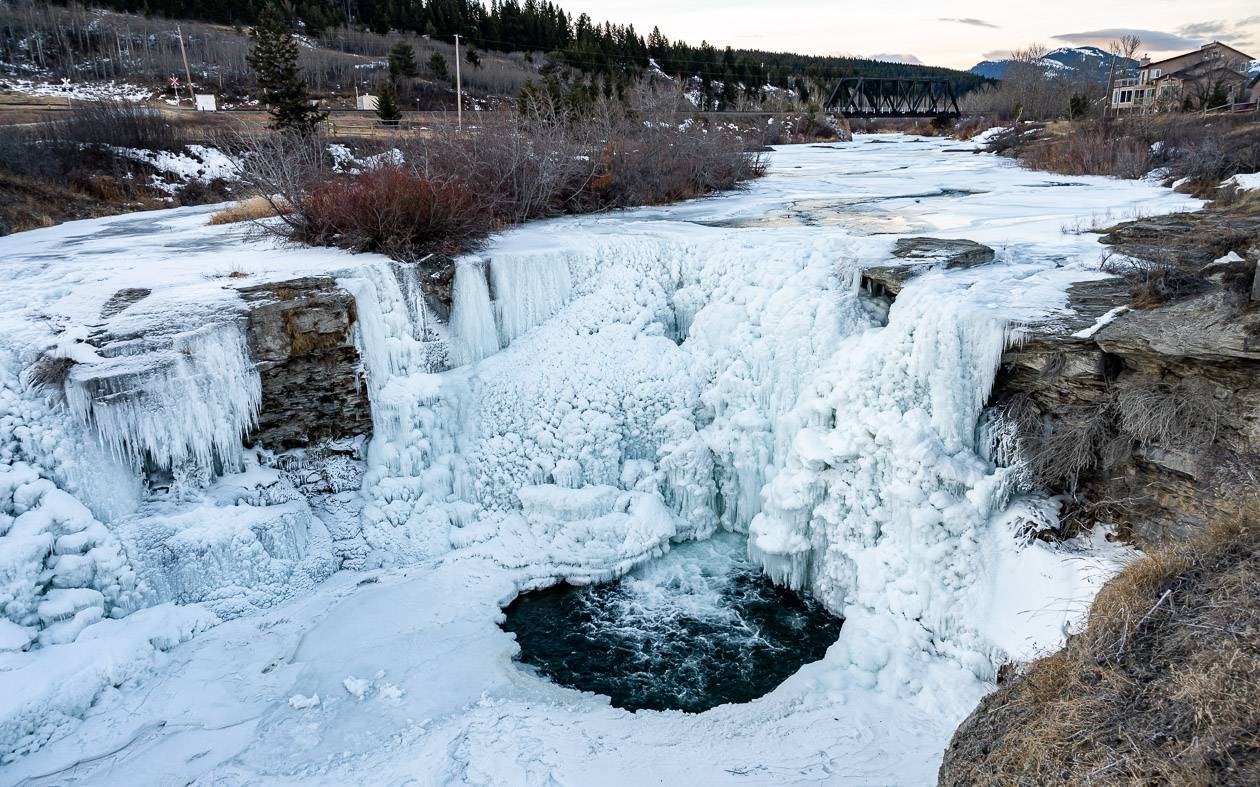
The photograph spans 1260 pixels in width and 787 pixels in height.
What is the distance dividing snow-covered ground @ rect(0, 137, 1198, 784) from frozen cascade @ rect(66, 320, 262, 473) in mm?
27

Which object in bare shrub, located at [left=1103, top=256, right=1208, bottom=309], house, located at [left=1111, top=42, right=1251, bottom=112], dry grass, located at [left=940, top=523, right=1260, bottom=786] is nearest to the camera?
dry grass, located at [left=940, top=523, right=1260, bottom=786]

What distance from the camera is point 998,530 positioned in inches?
255

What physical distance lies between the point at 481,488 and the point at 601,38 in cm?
6446

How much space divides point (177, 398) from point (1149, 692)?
26.2 feet

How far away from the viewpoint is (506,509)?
28.3ft

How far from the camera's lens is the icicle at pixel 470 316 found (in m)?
9.38

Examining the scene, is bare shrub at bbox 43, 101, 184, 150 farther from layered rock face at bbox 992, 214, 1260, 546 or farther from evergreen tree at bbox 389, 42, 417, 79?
evergreen tree at bbox 389, 42, 417, 79

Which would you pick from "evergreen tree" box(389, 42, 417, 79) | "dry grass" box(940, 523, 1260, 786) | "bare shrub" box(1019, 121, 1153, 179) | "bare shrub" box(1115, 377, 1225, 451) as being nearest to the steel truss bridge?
"evergreen tree" box(389, 42, 417, 79)

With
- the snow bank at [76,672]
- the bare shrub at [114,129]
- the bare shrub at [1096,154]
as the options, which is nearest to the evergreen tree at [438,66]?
the bare shrub at [114,129]

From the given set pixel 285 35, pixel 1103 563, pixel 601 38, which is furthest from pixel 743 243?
pixel 601 38

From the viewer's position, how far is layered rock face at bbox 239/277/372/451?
7902 millimetres

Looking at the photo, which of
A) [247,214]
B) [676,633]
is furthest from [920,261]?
[247,214]

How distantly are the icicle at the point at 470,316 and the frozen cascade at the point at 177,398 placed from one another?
2.44 m

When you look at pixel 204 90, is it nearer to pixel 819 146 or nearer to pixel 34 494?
pixel 819 146
